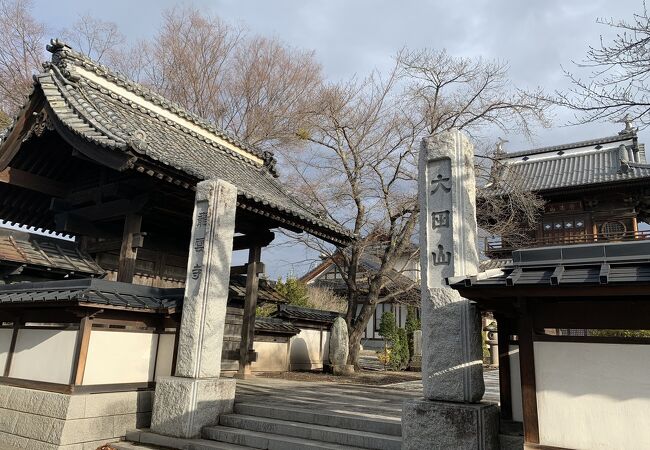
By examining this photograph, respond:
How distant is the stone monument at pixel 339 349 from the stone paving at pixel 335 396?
2.68m

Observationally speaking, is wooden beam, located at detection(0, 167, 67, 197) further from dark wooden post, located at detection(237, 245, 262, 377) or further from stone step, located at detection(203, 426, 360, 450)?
stone step, located at detection(203, 426, 360, 450)

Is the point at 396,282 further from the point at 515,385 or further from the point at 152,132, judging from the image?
the point at 515,385

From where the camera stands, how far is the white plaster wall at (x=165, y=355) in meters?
7.86

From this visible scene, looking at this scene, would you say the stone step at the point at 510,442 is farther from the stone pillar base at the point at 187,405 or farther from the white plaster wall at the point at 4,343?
the white plaster wall at the point at 4,343

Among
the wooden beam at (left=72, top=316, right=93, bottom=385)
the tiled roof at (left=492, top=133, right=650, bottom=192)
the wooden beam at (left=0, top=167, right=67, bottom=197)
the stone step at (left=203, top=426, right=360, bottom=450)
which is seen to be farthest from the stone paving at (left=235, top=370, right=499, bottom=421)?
the tiled roof at (left=492, top=133, right=650, bottom=192)

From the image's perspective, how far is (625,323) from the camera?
4.29 meters

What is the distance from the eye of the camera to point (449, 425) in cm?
509

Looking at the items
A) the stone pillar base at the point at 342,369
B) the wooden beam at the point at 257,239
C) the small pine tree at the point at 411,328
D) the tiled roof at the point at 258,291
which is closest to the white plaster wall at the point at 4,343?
the tiled roof at the point at 258,291

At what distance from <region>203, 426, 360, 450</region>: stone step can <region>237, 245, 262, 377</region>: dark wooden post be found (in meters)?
3.66

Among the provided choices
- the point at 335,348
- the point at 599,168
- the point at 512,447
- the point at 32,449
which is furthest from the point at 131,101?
the point at 599,168

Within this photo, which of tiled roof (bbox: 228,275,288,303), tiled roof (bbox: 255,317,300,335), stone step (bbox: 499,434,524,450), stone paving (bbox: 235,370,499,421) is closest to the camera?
stone step (bbox: 499,434,524,450)

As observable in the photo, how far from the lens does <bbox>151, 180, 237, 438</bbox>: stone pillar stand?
6.89 metres

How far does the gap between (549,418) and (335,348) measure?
10.3 m

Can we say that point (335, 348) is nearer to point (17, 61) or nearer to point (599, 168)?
point (17, 61)
